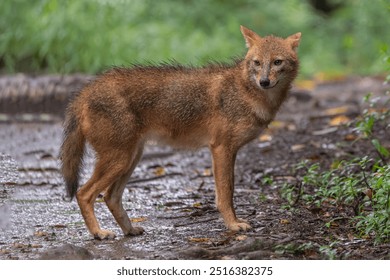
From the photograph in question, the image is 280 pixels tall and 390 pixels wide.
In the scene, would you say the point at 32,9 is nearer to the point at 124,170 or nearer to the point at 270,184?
the point at 270,184

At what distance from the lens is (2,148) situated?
35.0 ft

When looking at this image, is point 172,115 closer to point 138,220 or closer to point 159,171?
point 138,220

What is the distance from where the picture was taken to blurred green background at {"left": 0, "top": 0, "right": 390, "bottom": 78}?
47.5 feet

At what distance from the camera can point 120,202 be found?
6.91 metres

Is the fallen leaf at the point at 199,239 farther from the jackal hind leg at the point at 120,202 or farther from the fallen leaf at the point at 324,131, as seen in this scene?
the fallen leaf at the point at 324,131

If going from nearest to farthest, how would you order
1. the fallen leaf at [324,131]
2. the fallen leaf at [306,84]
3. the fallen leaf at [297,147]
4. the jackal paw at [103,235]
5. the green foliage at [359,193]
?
the green foliage at [359,193], the jackal paw at [103,235], the fallen leaf at [297,147], the fallen leaf at [324,131], the fallen leaf at [306,84]

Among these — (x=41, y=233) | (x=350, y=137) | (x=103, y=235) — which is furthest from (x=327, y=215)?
(x=350, y=137)

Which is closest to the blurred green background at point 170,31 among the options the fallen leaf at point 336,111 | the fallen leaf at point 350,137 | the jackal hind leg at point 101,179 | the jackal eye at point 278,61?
the fallen leaf at point 336,111

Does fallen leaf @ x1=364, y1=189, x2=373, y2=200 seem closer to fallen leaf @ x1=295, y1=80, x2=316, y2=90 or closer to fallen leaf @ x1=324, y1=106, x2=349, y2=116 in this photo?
fallen leaf @ x1=324, y1=106, x2=349, y2=116

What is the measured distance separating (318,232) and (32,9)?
987 cm

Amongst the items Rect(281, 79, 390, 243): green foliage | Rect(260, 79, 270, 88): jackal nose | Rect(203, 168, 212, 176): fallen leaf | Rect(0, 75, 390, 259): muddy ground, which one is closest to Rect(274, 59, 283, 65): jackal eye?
Rect(260, 79, 270, 88): jackal nose

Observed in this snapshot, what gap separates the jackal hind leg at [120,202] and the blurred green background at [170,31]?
3.22 m

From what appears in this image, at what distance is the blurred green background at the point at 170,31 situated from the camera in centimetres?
1447

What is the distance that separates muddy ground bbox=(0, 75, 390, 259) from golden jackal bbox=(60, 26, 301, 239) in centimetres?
38
